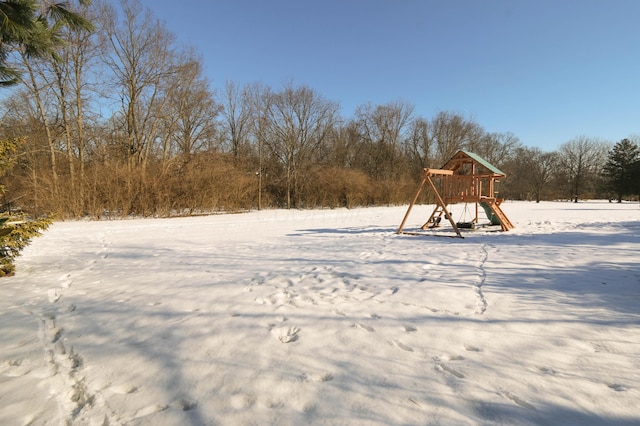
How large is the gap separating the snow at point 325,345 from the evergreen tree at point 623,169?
53696 millimetres

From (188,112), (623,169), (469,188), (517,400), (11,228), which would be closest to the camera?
(517,400)

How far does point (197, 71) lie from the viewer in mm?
25953

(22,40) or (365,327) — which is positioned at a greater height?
(22,40)

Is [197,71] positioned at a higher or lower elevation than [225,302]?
higher

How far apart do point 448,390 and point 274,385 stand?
1.21 m

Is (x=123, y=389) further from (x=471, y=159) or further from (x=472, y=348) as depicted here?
(x=471, y=159)

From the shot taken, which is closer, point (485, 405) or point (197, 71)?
point (485, 405)

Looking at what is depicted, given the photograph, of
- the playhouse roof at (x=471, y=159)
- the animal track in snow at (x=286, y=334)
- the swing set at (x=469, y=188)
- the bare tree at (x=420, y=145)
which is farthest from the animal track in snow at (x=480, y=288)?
the bare tree at (x=420, y=145)

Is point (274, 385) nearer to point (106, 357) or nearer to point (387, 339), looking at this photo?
point (387, 339)

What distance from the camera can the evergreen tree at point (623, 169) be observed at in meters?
43.5

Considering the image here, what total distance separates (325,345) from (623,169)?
61.6m

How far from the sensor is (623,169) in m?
45.0

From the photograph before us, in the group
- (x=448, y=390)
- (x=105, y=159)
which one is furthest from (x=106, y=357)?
(x=105, y=159)

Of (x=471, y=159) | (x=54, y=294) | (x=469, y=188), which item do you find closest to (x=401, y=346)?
(x=54, y=294)
